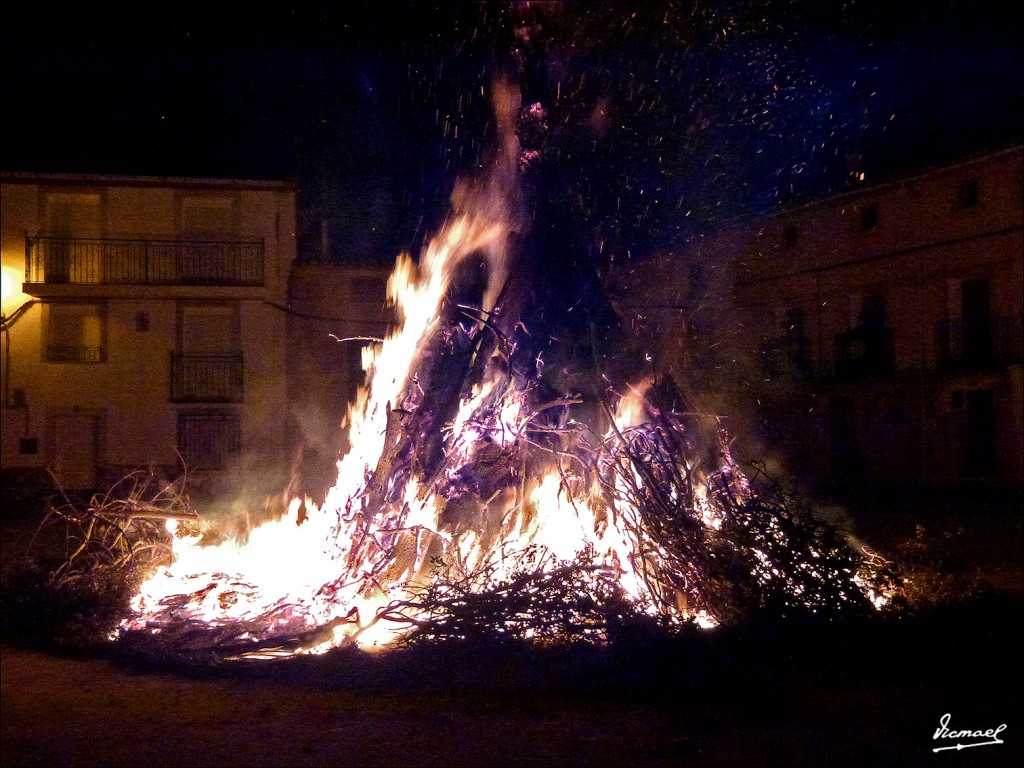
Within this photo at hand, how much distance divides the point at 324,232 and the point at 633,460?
17417mm

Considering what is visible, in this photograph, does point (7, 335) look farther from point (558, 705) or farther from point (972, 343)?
point (972, 343)

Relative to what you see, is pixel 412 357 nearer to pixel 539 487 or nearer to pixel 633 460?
pixel 539 487

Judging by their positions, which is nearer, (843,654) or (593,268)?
(843,654)

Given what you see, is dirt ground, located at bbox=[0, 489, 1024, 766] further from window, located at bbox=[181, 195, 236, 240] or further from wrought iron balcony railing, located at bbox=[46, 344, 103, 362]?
window, located at bbox=[181, 195, 236, 240]

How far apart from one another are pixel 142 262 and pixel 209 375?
10.3 ft

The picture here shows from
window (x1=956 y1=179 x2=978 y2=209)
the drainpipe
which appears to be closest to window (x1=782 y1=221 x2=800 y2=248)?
window (x1=956 y1=179 x2=978 y2=209)

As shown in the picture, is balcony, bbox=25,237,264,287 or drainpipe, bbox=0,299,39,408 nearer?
drainpipe, bbox=0,299,39,408

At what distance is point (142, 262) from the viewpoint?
21453 mm

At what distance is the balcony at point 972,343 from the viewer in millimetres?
20422

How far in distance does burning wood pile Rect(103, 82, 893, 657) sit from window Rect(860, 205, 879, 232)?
16.5m

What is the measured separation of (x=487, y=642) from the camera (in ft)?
19.0

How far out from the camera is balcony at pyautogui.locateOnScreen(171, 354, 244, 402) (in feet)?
70.4

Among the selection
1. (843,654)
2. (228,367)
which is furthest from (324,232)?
(843,654)
